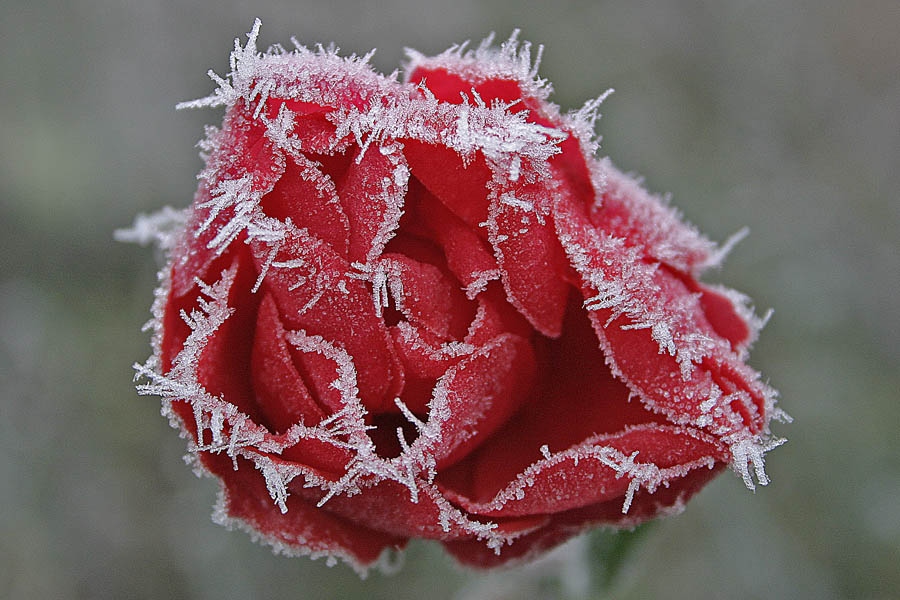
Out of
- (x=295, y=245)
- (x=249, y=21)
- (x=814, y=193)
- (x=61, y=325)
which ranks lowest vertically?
(x=61, y=325)

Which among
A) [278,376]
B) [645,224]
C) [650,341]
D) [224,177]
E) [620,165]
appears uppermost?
[620,165]

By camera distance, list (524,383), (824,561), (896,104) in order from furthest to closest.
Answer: (896,104), (824,561), (524,383)

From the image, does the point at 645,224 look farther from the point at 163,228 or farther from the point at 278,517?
the point at 163,228

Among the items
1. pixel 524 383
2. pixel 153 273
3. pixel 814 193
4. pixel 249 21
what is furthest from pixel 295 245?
pixel 249 21

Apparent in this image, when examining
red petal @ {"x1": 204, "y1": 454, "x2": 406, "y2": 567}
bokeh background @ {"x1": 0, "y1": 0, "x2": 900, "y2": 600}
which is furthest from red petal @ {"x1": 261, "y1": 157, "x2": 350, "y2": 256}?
bokeh background @ {"x1": 0, "y1": 0, "x2": 900, "y2": 600}

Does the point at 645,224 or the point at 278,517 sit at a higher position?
the point at 645,224

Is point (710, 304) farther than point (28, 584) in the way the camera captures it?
No

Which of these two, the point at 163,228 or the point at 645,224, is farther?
the point at 163,228

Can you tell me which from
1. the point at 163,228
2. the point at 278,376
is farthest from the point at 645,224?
the point at 163,228

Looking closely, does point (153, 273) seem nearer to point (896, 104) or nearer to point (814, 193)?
point (814, 193)
